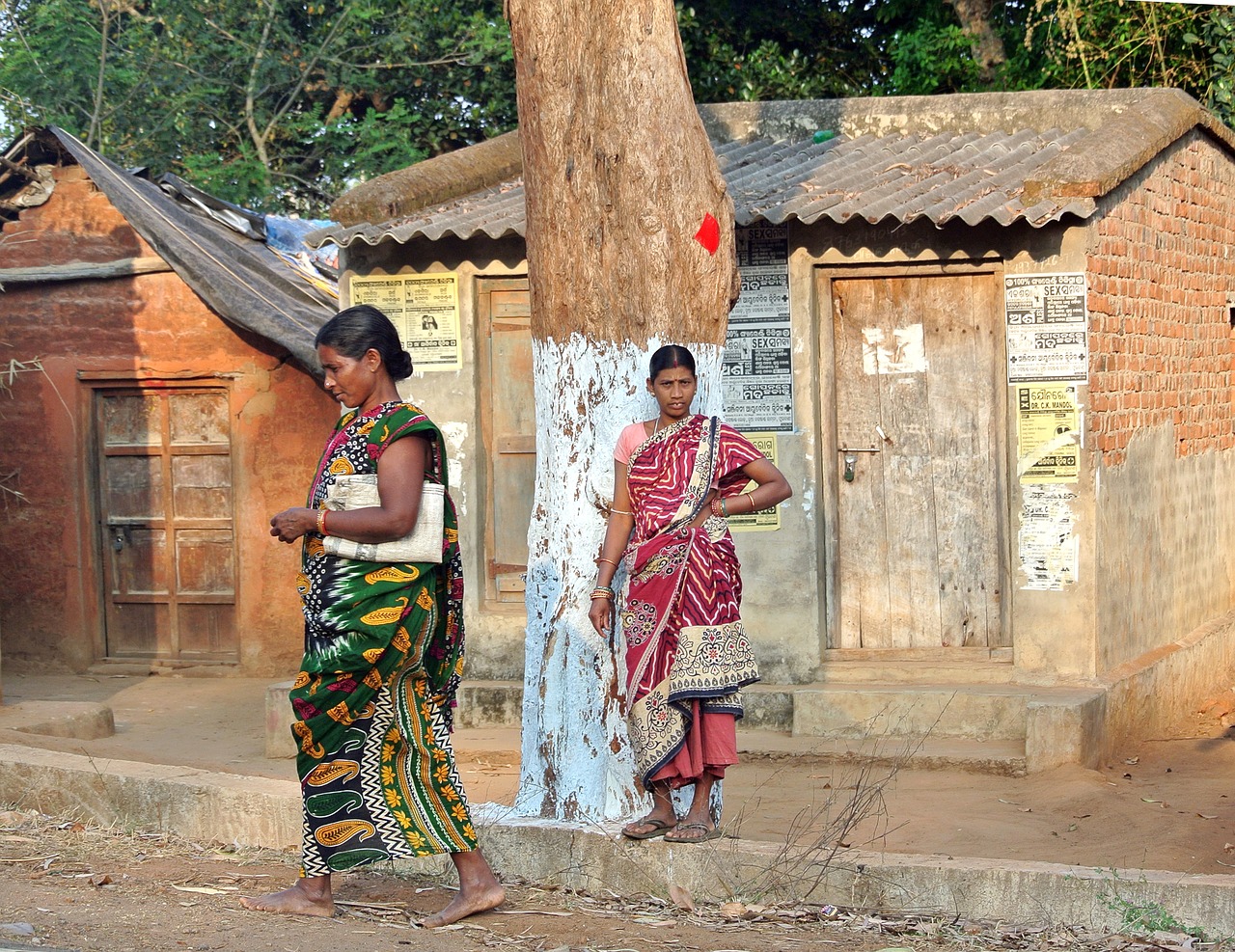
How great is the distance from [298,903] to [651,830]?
1.07 m

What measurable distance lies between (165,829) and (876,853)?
2.62 metres

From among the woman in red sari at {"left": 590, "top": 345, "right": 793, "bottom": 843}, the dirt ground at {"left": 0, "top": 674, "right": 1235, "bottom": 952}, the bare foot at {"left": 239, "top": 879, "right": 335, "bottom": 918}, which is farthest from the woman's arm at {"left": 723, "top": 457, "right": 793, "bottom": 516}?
the bare foot at {"left": 239, "top": 879, "right": 335, "bottom": 918}

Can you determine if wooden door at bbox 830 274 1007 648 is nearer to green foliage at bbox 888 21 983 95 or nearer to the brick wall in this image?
the brick wall

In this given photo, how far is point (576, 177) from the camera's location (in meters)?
4.88

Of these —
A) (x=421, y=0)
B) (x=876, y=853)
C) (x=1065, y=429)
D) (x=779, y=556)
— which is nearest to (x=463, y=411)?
(x=779, y=556)

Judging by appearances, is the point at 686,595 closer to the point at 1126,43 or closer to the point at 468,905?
the point at 468,905

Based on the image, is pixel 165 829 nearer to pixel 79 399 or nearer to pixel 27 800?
pixel 27 800

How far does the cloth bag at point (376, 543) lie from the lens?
3.98 meters

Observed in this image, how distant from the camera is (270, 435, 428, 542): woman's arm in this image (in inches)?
155

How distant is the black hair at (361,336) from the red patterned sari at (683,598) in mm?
862

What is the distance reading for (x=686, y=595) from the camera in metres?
4.45

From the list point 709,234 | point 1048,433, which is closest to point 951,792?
point 1048,433

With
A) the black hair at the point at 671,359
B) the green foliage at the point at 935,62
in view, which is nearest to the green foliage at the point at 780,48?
the green foliage at the point at 935,62

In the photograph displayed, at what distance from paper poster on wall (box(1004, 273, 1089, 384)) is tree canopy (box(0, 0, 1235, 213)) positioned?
24.4 ft
